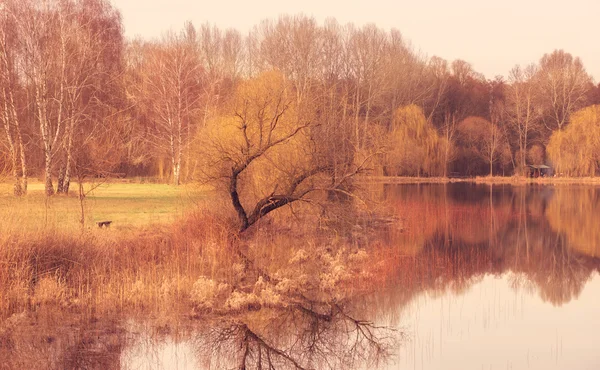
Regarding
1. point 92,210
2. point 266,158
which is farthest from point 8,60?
point 266,158

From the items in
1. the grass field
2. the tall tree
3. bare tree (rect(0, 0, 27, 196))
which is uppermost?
the tall tree

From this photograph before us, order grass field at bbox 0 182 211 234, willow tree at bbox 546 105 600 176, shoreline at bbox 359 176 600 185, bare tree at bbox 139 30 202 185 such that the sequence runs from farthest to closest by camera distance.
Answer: willow tree at bbox 546 105 600 176
shoreline at bbox 359 176 600 185
bare tree at bbox 139 30 202 185
grass field at bbox 0 182 211 234

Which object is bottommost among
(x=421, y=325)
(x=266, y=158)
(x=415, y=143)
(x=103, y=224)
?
(x=421, y=325)

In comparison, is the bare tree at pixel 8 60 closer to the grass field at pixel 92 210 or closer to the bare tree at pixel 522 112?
the grass field at pixel 92 210

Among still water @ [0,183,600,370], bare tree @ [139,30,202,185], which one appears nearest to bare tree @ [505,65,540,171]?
bare tree @ [139,30,202,185]

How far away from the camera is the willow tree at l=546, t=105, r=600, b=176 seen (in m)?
59.5

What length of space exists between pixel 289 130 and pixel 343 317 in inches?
356

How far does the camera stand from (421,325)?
1250 centimetres

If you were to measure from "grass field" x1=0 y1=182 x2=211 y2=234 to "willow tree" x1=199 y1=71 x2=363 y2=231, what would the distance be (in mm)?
1388

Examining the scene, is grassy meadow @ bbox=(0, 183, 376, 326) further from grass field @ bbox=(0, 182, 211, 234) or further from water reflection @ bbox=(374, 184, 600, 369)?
water reflection @ bbox=(374, 184, 600, 369)

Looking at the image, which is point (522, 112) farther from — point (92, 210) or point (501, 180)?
point (92, 210)

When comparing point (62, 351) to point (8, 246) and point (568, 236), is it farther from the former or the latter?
point (568, 236)

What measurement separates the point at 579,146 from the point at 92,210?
168 ft

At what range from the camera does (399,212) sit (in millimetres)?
29078
